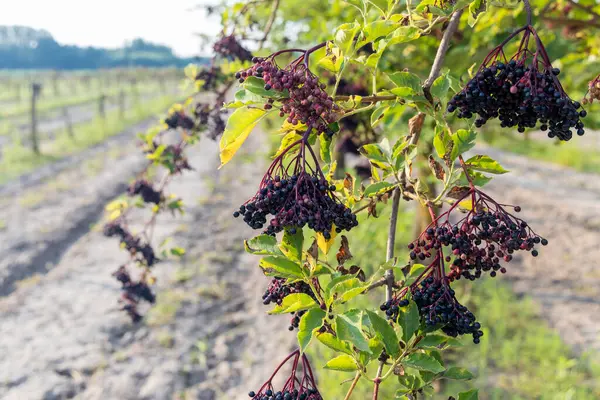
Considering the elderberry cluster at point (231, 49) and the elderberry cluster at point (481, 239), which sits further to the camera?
the elderberry cluster at point (231, 49)

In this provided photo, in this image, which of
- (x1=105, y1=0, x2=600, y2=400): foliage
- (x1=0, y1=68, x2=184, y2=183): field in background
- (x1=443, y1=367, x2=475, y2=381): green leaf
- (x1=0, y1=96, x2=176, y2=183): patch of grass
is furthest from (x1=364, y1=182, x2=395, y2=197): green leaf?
(x1=0, y1=96, x2=176, y2=183): patch of grass

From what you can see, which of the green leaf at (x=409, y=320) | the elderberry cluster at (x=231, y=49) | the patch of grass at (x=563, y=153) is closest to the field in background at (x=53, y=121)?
the patch of grass at (x=563, y=153)

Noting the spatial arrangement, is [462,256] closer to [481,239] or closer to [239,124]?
[481,239]

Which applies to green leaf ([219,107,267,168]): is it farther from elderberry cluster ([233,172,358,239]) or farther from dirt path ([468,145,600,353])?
dirt path ([468,145,600,353])

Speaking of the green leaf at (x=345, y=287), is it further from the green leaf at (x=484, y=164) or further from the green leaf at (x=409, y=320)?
the green leaf at (x=484, y=164)

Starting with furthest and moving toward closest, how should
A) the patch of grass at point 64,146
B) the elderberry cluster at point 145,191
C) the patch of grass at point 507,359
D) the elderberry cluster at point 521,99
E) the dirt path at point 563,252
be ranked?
1. the patch of grass at point 64,146
2. the dirt path at point 563,252
3. the patch of grass at point 507,359
4. the elderberry cluster at point 145,191
5. the elderberry cluster at point 521,99

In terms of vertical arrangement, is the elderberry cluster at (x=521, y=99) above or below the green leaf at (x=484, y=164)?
above

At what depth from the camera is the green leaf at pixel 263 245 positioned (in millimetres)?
945

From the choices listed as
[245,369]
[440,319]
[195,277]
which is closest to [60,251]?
[195,277]

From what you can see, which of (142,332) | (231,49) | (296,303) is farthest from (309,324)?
(142,332)

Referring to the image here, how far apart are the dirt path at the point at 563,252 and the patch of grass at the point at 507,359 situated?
0.32 metres

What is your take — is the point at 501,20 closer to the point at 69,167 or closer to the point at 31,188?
the point at 31,188

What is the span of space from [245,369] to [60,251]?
4.77 meters

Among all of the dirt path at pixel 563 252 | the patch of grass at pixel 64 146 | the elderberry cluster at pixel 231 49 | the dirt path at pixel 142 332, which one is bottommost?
the dirt path at pixel 142 332
